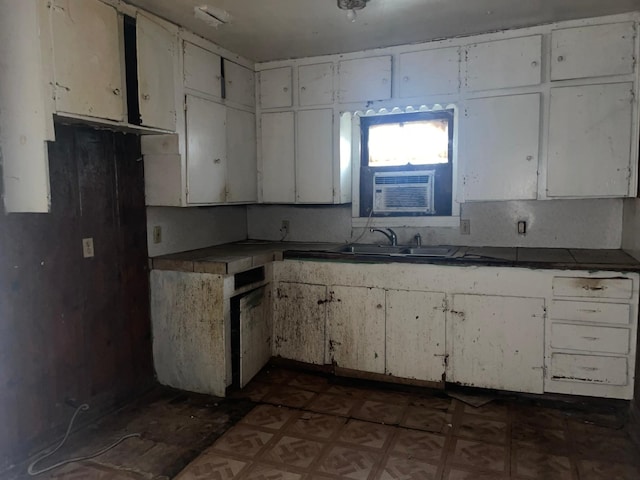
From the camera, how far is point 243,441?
7.82 feet

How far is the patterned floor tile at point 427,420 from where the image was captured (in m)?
2.52

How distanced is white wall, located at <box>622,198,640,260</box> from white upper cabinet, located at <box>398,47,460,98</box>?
133cm

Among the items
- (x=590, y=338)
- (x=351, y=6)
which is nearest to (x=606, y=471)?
(x=590, y=338)

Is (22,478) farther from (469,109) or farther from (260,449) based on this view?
(469,109)

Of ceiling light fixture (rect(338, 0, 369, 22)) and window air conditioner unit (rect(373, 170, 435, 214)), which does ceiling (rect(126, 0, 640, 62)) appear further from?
window air conditioner unit (rect(373, 170, 435, 214))

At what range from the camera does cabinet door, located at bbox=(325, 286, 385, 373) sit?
3049 millimetres

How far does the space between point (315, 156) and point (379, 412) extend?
6.30 ft

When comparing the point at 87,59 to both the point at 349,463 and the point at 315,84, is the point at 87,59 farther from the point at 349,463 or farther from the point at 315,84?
the point at 349,463

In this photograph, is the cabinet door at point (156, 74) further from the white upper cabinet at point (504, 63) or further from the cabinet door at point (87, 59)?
the white upper cabinet at point (504, 63)

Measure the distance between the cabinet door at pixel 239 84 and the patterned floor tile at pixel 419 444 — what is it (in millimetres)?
2519

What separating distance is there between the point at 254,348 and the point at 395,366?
3.15 feet

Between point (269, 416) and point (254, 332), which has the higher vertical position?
point (254, 332)

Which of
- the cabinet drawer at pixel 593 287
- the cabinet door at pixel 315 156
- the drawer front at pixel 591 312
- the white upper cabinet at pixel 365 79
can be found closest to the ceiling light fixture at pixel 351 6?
the white upper cabinet at pixel 365 79

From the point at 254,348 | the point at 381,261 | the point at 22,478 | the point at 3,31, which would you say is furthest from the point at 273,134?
the point at 22,478
